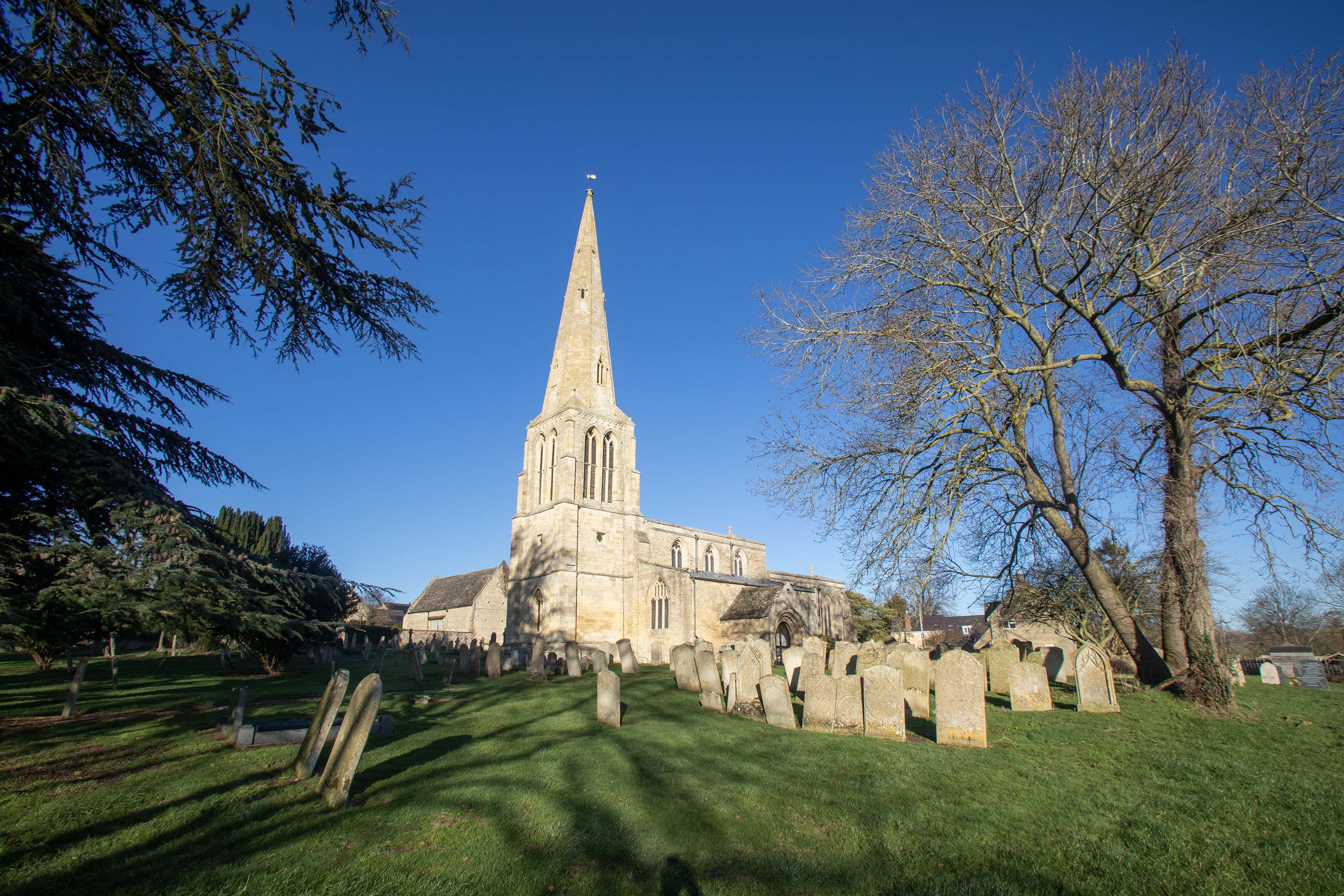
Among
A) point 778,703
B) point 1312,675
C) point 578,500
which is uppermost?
point 578,500

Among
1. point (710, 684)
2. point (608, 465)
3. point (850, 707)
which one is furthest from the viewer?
point (608, 465)

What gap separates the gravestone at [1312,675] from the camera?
19719mm

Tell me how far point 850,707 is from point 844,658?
4.53 m

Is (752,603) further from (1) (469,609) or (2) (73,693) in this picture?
(2) (73,693)

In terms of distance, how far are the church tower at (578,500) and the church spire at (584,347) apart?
1.9 inches

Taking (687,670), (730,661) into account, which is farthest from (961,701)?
(687,670)

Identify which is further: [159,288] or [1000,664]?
[1000,664]

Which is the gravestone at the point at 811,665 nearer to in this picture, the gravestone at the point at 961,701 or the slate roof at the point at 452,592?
the gravestone at the point at 961,701

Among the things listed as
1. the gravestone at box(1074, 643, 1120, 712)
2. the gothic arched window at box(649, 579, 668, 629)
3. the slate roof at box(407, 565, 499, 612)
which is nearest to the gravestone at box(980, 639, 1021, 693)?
the gravestone at box(1074, 643, 1120, 712)

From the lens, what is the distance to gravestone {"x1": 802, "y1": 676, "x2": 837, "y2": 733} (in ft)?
30.6

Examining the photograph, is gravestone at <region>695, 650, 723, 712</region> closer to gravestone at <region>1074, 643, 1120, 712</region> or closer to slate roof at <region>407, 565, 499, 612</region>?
gravestone at <region>1074, 643, 1120, 712</region>

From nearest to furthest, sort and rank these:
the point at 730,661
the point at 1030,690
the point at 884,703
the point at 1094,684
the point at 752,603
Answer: the point at 884,703 → the point at 1094,684 → the point at 1030,690 → the point at 730,661 → the point at 752,603

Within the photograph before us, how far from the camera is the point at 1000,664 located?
13492mm

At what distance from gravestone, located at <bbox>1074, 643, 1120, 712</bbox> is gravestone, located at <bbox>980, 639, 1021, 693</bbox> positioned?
244 centimetres
